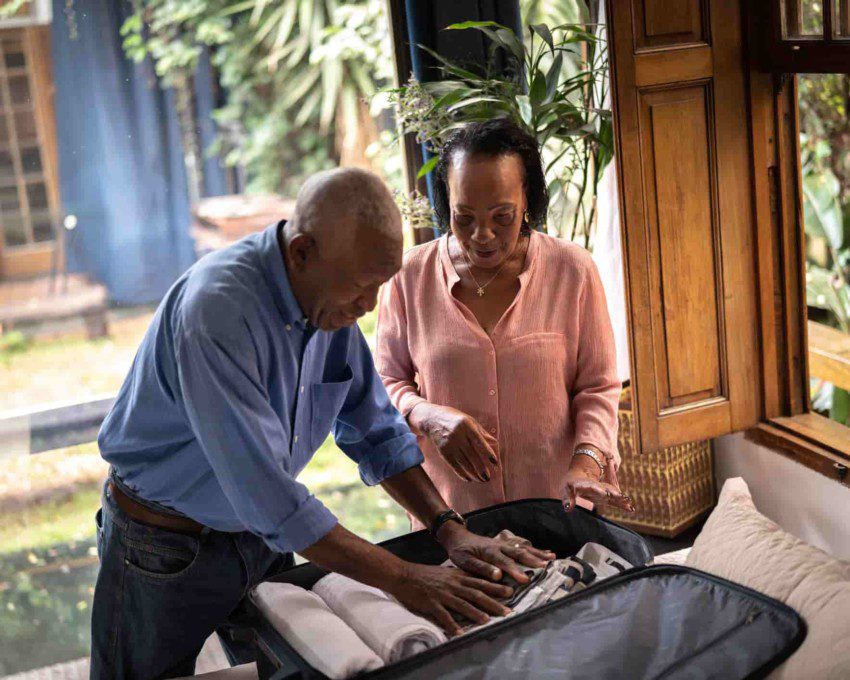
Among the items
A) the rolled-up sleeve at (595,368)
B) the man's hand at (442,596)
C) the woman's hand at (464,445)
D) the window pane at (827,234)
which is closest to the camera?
the man's hand at (442,596)

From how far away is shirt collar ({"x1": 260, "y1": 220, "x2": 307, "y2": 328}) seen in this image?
148 centimetres

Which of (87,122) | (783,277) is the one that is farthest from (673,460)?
(87,122)

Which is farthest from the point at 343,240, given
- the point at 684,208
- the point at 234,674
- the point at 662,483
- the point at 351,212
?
the point at 662,483

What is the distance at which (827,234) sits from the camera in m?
3.93

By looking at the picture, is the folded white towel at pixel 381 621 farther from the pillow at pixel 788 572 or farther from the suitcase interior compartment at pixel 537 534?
the pillow at pixel 788 572

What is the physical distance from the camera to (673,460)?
134 inches

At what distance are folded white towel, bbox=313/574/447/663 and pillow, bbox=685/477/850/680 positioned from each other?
49cm

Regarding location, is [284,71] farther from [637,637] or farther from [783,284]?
[637,637]

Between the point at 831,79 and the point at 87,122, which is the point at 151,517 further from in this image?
the point at 831,79

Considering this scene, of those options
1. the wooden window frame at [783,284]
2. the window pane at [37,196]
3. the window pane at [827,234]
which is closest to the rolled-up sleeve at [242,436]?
the wooden window frame at [783,284]

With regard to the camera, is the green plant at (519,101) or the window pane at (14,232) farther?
the window pane at (14,232)

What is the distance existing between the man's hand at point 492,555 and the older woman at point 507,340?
0.32 metres

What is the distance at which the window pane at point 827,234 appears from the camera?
3.52 m

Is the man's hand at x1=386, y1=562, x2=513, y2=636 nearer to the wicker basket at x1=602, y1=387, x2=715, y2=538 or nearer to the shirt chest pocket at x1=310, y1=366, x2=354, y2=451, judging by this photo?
the shirt chest pocket at x1=310, y1=366, x2=354, y2=451
